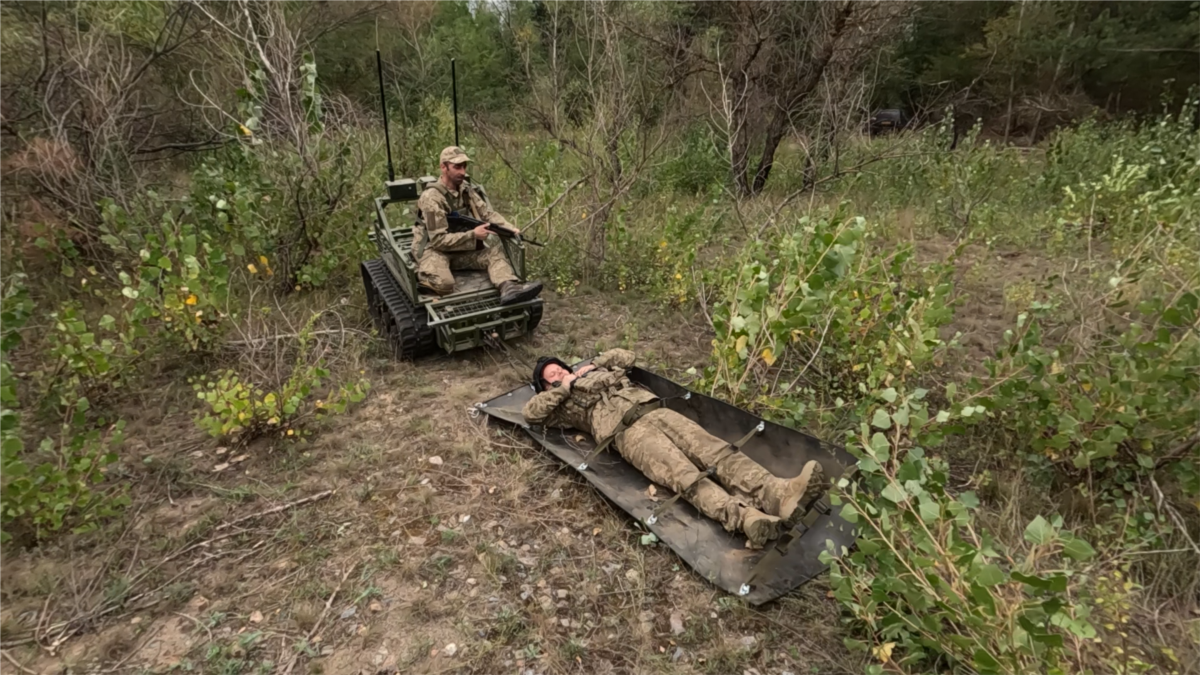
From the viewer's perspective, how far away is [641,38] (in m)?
8.49

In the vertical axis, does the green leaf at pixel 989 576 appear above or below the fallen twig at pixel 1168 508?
above

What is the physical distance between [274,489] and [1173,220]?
7.49 meters

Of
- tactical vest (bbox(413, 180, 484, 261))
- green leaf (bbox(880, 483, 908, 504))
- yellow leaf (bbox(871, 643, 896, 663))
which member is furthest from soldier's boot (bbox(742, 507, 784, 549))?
tactical vest (bbox(413, 180, 484, 261))

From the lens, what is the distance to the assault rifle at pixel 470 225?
5.32m

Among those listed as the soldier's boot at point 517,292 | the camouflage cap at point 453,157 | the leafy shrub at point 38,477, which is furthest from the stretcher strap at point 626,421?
the camouflage cap at point 453,157

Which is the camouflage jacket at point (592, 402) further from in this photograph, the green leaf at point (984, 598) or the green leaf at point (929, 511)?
the green leaf at point (984, 598)

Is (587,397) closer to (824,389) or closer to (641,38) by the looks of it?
(824,389)

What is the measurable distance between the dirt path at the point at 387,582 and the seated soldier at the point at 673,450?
0.33 metres

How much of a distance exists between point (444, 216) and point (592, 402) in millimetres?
2431

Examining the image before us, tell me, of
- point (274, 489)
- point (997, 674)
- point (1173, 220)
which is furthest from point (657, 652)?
point (1173, 220)

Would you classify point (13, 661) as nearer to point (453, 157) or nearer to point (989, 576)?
point (989, 576)

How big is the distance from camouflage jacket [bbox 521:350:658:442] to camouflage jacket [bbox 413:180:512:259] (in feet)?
6.36

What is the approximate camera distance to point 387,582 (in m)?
3.06

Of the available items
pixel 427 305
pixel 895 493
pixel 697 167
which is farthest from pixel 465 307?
pixel 697 167
